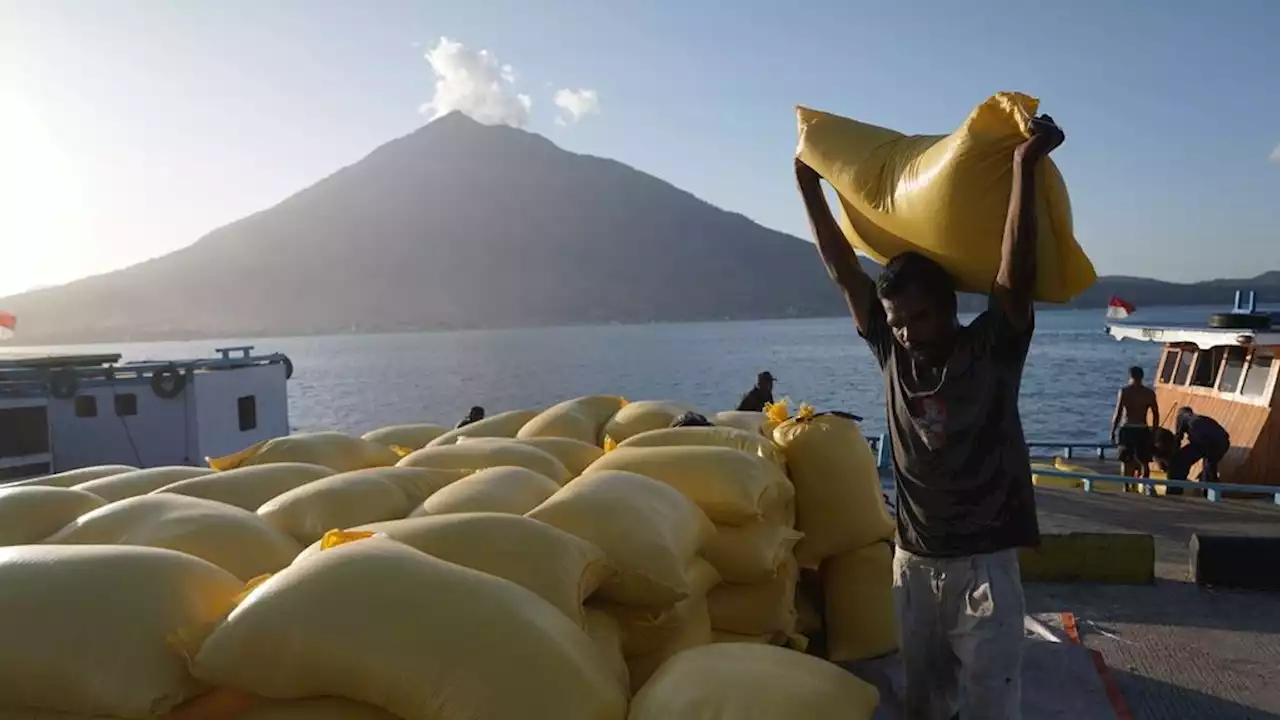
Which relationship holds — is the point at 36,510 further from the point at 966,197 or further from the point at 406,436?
the point at 966,197

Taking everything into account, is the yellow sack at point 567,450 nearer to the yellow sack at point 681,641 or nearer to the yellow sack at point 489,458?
the yellow sack at point 489,458

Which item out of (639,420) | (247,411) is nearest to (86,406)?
(247,411)

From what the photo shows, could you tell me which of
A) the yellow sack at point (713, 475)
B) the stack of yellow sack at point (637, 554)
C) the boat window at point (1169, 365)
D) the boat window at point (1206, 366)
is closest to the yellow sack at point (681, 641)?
the stack of yellow sack at point (637, 554)

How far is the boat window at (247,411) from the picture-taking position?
16719 millimetres

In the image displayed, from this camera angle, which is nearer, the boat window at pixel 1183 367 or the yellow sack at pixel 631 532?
the yellow sack at pixel 631 532

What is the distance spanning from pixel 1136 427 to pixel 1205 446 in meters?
0.94

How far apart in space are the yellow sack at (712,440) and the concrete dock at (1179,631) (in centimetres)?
183

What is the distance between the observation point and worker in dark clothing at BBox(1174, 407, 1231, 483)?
8.60 m

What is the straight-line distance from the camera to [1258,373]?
8.84m

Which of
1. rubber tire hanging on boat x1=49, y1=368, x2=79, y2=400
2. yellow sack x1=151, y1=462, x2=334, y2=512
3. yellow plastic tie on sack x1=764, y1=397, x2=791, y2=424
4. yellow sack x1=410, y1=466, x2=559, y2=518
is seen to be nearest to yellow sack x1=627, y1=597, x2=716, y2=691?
yellow sack x1=410, y1=466, x2=559, y2=518

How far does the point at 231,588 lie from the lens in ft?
6.95

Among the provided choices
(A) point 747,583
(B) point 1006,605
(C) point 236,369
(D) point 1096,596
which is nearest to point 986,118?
(B) point 1006,605

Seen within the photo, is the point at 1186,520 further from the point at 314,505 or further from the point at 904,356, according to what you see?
the point at 314,505

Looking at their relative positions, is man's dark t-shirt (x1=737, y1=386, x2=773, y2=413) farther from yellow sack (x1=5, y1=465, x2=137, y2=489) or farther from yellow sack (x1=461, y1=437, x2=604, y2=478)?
yellow sack (x1=5, y1=465, x2=137, y2=489)
